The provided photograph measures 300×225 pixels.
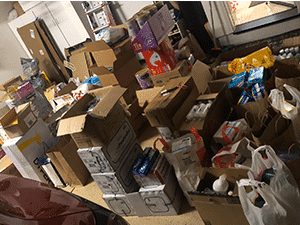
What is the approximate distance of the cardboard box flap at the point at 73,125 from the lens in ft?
5.60

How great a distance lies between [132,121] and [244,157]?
1.54 m

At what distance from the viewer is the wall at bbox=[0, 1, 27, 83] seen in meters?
6.39

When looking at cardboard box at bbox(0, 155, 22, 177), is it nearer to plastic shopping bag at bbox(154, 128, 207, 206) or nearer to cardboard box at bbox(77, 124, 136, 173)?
cardboard box at bbox(77, 124, 136, 173)

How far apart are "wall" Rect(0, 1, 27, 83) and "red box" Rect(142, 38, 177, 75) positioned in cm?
489

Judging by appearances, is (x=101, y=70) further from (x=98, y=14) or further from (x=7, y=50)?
(x=7, y=50)

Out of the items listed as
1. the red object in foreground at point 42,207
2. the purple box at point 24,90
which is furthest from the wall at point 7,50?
the red object in foreground at point 42,207

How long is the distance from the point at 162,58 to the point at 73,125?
146 centimetres

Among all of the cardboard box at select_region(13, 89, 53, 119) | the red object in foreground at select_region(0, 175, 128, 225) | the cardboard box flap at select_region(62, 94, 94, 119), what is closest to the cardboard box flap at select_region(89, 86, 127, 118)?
the cardboard box flap at select_region(62, 94, 94, 119)

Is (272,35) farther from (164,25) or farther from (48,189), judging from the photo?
(48,189)

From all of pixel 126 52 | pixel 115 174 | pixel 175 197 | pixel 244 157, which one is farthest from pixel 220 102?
pixel 126 52

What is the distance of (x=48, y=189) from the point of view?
104cm

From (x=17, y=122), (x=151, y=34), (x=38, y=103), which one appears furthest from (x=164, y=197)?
(x=38, y=103)

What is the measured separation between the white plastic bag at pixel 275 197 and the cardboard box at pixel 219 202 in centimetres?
14

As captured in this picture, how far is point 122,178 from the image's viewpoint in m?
1.96
